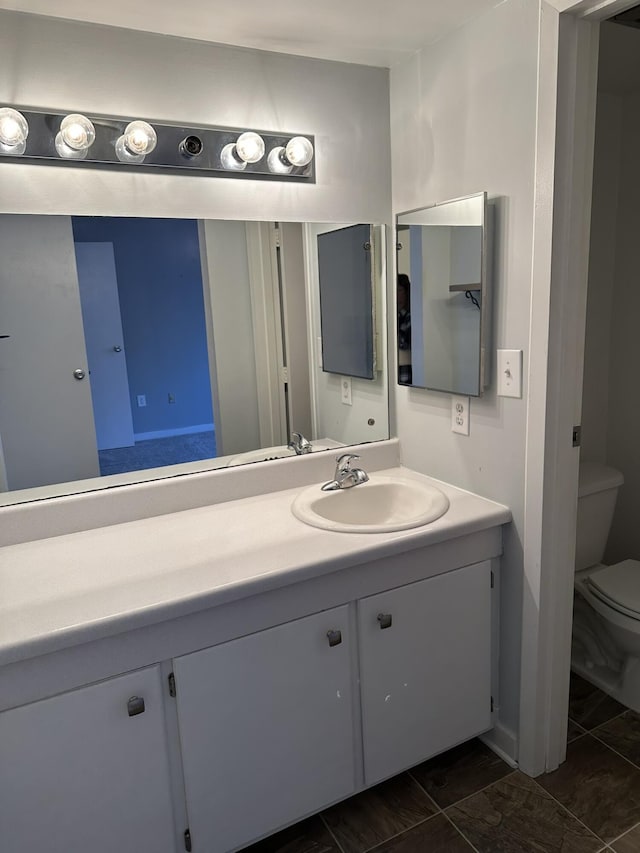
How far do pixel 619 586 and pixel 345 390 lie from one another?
1.19m

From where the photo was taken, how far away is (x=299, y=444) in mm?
2006

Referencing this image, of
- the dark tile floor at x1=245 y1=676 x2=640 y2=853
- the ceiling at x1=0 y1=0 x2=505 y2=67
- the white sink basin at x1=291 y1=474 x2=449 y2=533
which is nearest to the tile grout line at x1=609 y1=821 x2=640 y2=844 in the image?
the dark tile floor at x1=245 y1=676 x2=640 y2=853

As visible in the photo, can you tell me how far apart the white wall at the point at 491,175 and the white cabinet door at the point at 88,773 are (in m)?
1.04

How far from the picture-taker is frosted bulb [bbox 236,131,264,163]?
1715mm

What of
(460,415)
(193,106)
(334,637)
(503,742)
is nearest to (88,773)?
(334,637)

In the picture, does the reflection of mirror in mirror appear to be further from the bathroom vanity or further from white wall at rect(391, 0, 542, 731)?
the bathroom vanity

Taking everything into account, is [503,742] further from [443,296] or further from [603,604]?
[443,296]

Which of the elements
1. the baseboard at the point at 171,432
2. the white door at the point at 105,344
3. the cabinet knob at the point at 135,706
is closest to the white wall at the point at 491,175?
the baseboard at the point at 171,432

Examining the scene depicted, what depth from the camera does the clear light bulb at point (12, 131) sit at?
1447mm

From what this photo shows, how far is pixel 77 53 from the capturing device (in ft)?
5.02

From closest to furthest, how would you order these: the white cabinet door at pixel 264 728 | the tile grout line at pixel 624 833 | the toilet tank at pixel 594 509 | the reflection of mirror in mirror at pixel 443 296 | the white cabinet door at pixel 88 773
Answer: the white cabinet door at pixel 88 773 → the white cabinet door at pixel 264 728 → the tile grout line at pixel 624 833 → the reflection of mirror in mirror at pixel 443 296 → the toilet tank at pixel 594 509

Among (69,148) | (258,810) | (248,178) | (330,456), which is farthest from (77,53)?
(258,810)

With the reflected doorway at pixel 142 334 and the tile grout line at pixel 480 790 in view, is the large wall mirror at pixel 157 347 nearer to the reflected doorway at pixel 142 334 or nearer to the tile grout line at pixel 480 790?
the reflected doorway at pixel 142 334

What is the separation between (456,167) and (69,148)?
3.45 feet
